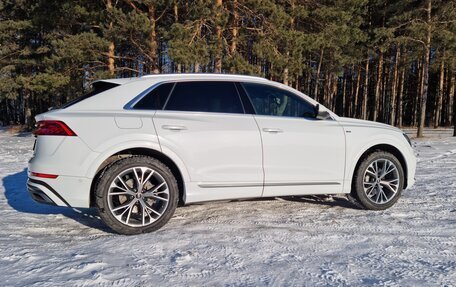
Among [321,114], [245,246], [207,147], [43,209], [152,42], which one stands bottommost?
[43,209]

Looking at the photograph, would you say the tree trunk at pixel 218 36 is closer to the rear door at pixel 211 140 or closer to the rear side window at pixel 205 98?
the rear side window at pixel 205 98

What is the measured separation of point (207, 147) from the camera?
4.20m

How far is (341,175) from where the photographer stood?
4.73m

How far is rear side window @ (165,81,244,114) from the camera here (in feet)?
14.2

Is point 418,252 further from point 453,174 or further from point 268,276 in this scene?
point 453,174

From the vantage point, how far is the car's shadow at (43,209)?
4648mm

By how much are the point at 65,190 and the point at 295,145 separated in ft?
8.63

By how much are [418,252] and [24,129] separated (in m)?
32.3

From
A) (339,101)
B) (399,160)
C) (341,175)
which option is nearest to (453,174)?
(399,160)

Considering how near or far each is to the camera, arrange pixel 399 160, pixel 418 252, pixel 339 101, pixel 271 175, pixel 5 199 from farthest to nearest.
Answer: pixel 339 101 < pixel 5 199 < pixel 399 160 < pixel 271 175 < pixel 418 252

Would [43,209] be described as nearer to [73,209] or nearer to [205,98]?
[73,209]

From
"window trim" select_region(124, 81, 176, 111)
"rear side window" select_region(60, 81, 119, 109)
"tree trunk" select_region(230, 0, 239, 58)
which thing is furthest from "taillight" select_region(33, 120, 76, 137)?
"tree trunk" select_region(230, 0, 239, 58)

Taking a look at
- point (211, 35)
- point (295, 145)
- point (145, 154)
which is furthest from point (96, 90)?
point (211, 35)

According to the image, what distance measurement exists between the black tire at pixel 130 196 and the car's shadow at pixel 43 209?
1.11 ft
